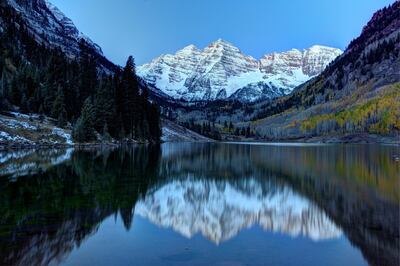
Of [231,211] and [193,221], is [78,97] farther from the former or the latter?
[193,221]

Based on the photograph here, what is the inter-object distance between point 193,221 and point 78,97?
370 ft

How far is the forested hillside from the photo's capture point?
10412cm

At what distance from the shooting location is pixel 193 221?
69.8 feet

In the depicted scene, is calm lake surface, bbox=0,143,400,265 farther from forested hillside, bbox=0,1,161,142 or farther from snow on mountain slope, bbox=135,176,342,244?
forested hillside, bbox=0,1,161,142

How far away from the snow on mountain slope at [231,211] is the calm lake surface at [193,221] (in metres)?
0.06

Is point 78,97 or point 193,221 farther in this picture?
point 78,97

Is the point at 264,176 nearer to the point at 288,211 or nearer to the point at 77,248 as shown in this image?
the point at 288,211

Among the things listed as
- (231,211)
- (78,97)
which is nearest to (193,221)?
(231,211)

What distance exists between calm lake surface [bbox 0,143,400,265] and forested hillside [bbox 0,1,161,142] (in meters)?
70.9

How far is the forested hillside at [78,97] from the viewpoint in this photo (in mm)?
104125

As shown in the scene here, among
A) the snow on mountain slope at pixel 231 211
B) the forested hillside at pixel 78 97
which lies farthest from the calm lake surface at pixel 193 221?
the forested hillside at pixel 78 97

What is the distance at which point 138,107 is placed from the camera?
5359 inches

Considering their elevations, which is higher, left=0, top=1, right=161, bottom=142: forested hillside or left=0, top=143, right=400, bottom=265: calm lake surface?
left=0, top=1, right=161, bottom=142: forested hillside

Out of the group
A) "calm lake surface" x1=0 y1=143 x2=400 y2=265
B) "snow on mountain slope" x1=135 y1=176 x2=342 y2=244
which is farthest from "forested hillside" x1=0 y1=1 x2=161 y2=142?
"snow on mountain slope" x1=135 y1=176 x2=342 y2=244
